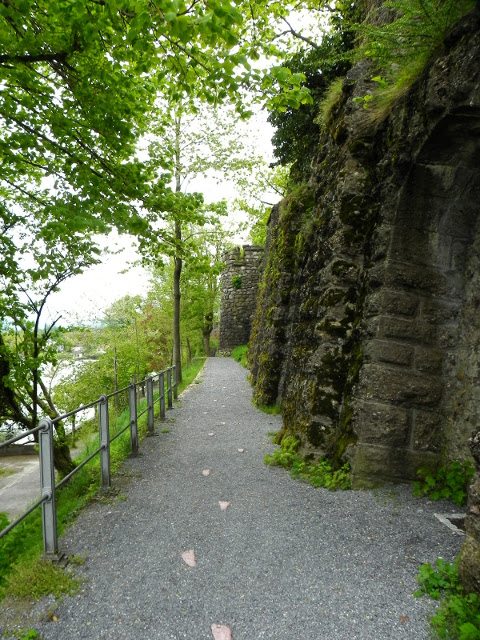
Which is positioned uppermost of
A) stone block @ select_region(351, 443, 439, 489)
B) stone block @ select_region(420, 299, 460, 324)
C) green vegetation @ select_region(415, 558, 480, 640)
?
stone block @ select_region(420, 299, 460, 324)

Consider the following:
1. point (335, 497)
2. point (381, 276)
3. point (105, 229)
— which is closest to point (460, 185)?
point (381, 276)

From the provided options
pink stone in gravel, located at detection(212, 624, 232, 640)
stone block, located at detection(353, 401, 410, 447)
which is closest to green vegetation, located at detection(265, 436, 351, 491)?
stone block, located at detection(353, 401, 410, 447)

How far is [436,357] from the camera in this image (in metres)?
3.73

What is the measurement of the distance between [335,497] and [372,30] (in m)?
4.16

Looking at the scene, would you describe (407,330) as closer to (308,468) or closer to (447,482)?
(447,482)

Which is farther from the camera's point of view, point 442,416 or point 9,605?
point 442,416

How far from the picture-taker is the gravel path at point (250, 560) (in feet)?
7.06

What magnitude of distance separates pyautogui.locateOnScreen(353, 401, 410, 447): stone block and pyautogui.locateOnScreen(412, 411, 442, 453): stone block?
8cm

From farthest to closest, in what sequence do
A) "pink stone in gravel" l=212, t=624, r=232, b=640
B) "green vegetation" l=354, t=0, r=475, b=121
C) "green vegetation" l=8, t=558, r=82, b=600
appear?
1. "green vegetation" l=354, t=0, r=475, b=121
2. "green vegetation" l=8, t=558, r=82, b=600
3. "pink stone in gravel" l=212, t=624, r=232, b=640

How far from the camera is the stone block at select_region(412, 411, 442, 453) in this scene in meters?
3.68

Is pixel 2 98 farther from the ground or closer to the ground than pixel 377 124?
farther from the ground

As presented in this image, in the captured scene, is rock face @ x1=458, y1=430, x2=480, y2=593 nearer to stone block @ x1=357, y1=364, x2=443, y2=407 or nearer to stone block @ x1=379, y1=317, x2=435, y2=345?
stone block @ x1=357, y1=364, x2=443, y2=407

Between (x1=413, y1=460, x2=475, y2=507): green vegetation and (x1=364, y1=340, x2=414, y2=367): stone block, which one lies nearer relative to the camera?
(x1=413, y1=460, x2=475, y2=507): green vegetation

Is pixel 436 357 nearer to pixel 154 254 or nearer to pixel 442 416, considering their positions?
pixel 442 416
